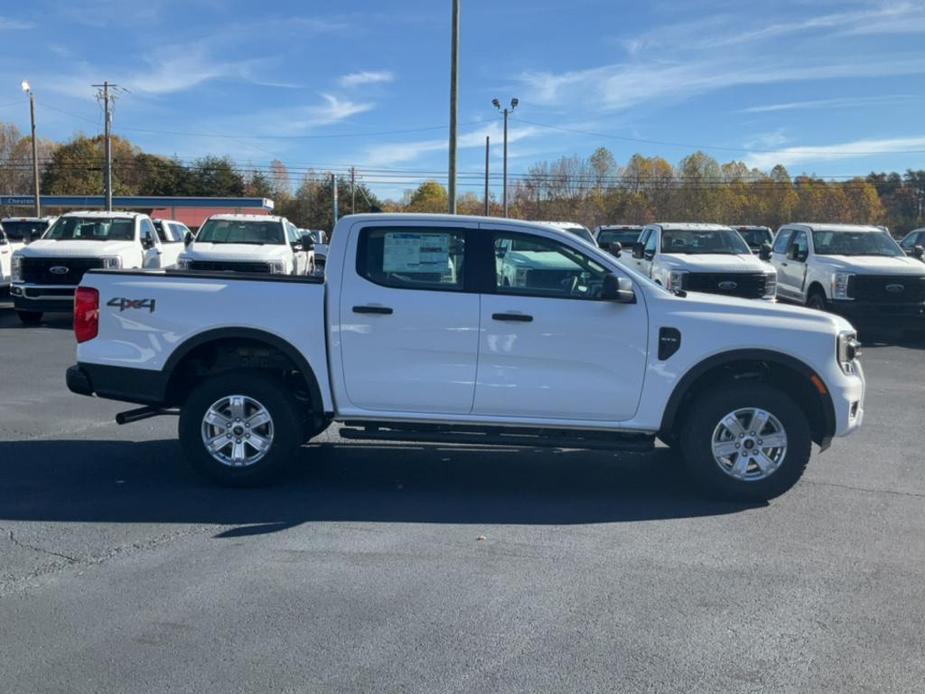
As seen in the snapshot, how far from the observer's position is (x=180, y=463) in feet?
24.0

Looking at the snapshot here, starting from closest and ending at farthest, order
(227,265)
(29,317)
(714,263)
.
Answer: (714,263) → (227,265) → (29,317)

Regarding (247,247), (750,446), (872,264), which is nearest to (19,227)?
(247,247)

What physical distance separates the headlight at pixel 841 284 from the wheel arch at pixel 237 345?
11932 mm

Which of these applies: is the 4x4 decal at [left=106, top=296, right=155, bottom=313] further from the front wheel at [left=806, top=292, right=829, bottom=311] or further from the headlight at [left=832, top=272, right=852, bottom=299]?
the front wheel at [left=806, top=292, right=829, bottom=311]

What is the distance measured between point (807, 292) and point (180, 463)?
1331cm

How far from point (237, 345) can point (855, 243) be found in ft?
46.1

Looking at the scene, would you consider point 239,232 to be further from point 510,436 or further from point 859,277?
point 510,436

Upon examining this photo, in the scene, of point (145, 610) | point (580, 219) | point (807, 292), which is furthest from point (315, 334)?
point (580, 219)

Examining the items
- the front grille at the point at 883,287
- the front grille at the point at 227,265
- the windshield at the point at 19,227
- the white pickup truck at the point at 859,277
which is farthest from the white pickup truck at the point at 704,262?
the windshield at the point at 19,227

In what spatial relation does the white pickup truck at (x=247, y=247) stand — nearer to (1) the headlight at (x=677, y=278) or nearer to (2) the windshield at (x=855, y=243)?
(1) the headlight at (x=677, y=278)

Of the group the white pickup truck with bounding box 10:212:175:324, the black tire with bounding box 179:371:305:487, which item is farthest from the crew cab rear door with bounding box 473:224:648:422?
the white pickup truck with bounding box 10:212:175:324

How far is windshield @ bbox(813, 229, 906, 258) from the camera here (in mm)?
16922

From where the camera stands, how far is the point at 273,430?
650 cm

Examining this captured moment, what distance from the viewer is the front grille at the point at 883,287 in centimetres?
1561
